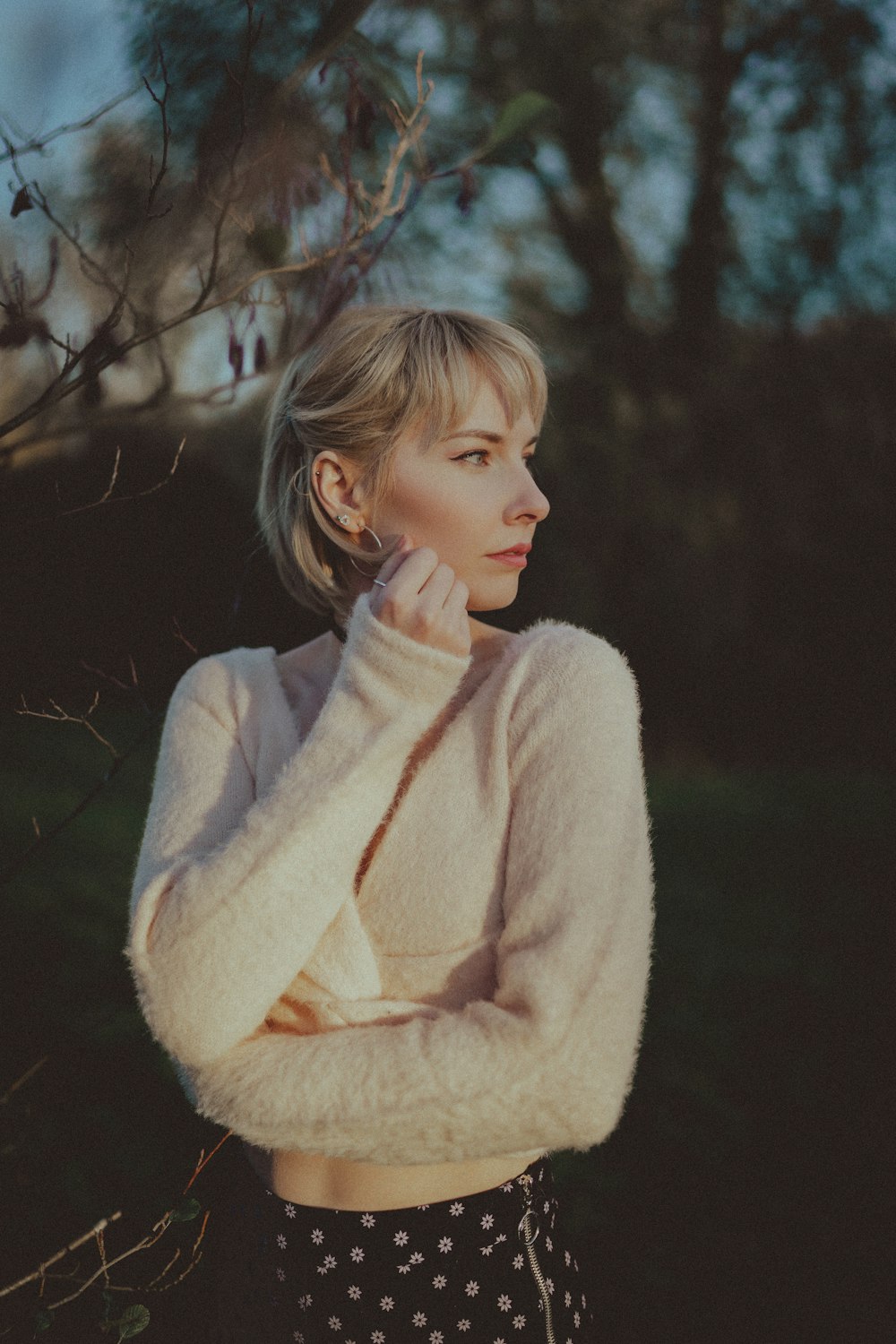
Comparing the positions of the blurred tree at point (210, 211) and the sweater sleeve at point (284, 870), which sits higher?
the blurred tree at point (210, 211)

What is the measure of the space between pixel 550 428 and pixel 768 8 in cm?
238

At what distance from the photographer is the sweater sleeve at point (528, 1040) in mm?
1147

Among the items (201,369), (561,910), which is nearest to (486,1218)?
(561,910)

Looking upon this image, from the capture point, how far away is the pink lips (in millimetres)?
1549

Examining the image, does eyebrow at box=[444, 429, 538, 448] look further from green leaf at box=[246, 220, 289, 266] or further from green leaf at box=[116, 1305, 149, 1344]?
green leaf at box=[116, 1305, 149, 1344]

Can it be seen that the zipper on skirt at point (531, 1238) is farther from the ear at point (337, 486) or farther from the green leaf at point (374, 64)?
the green leaf at point (374, 64)

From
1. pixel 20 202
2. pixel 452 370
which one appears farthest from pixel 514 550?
pixel 20 202

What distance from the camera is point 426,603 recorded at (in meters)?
1.35

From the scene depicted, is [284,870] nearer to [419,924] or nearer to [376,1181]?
[419,924]

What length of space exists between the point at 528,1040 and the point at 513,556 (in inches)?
28.7

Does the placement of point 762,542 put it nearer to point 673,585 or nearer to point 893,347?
point 673,585

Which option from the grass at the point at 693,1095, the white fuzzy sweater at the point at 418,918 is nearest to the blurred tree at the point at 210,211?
the white fuzzy sweater at the point at 418,918

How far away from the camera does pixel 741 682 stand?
5832 mm

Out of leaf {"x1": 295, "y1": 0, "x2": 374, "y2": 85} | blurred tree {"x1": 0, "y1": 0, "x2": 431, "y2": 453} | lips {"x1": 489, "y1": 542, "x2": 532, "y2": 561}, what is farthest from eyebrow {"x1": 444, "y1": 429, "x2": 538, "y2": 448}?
leaf {"x1": 295, "y1": 0, "x2": 374, "y2": 85}
